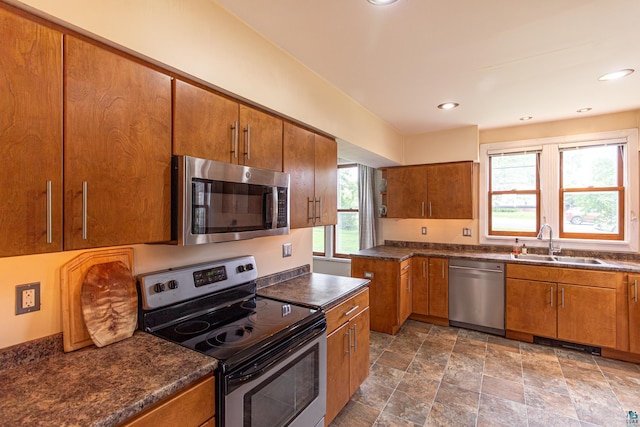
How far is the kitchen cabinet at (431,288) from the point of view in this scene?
12.1 feet

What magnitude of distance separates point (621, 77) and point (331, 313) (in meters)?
2.96

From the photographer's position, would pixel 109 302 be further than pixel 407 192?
No

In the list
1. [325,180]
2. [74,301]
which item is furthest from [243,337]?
[325,180]

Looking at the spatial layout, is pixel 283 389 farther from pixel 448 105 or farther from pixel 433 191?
pixel 433 191

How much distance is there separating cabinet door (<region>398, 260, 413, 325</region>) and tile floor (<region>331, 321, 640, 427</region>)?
33 centimetres

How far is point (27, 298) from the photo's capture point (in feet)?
3.82

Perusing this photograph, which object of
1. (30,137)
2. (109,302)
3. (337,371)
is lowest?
(337,371)

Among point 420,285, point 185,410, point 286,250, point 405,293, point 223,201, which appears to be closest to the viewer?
point 185,410

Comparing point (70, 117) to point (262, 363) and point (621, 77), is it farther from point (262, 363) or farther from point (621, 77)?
point (621, 77)

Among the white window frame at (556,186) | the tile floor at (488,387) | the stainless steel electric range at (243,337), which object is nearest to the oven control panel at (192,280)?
the stainless steel electric range at (243,337)

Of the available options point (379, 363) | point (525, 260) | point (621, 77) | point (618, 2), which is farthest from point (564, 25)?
point (379, 363)

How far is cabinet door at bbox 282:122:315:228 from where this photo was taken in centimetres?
206

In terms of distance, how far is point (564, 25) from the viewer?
5.58 ft

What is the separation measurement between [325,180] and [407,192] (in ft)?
6.80
